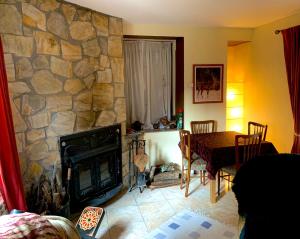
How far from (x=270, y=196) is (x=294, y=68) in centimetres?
237

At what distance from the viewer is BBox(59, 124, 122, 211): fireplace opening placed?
8.59ft

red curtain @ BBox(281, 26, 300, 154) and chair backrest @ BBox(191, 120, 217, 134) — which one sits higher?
red curtain @ BBox(281, 26, 300, 154)

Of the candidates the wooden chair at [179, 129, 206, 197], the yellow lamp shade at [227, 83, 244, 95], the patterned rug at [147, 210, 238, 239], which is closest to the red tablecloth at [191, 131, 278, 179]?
the wooden chair at [179, 129, 206, 197]

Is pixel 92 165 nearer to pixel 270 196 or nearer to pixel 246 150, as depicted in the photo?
pixel 246 150

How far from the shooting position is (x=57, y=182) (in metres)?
2.44

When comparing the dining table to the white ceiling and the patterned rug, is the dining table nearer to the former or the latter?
the patterned rug

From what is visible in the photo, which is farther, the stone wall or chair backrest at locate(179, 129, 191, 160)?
chair backrest at locate(179, 129, 191, 160)

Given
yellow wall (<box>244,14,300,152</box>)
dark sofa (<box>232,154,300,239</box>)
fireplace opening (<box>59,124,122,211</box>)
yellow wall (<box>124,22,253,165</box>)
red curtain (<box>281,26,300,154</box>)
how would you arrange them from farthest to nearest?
1. yellow wall (<box>124,22,253,165</box>)
2. yellow wall (<box>244,14,300,152</box>)
3. red curtain (<box>281,26,300,154</box>)
4. fireplace opening (<box>59,124,122,211</box>)
5. dark sofa (<box>232,154,300,239</box>)

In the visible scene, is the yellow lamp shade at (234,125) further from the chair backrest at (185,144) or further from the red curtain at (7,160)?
the red curtain at (7,160)

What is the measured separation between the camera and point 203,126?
3895mm

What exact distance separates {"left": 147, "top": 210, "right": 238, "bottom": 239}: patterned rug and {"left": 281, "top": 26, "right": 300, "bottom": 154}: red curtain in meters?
1.55

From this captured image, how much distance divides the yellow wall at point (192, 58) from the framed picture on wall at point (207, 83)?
0.07 m

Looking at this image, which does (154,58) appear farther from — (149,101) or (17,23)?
(17,23)

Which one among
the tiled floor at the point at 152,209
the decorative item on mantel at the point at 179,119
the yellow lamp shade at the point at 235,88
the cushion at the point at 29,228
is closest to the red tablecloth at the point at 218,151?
the tiled floor at the point at 152,209
